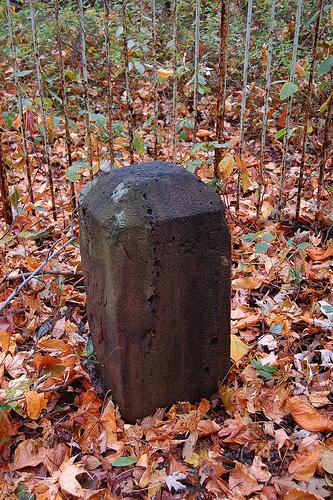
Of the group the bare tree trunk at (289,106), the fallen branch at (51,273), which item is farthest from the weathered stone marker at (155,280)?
the bare tree trunk at (289,106)

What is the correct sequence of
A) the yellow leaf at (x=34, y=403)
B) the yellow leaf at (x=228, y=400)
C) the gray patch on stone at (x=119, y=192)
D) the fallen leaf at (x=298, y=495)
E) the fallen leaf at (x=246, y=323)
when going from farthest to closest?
the fallen leaf at (x=246, y=323) → the yellow leaf at (x=228, y=400) → the yellow leaf at (x=34, y=403) → the gray patch on stone at (x=119, y=192) → the fallen leaf at (x=298, y=495)

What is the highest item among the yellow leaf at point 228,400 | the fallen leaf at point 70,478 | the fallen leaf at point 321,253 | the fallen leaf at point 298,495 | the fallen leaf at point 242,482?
the fallen leaf at point 298,495

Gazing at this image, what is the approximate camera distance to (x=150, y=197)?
1696 millimetres

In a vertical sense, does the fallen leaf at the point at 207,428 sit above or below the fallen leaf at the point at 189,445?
below

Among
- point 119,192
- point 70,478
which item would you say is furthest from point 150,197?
point 70,478

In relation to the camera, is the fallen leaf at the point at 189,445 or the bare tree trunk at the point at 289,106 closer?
the fallen leaf at the point at 189,445

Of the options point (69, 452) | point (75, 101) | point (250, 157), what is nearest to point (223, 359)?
point (69, 452)

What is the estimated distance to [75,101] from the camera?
5336mm

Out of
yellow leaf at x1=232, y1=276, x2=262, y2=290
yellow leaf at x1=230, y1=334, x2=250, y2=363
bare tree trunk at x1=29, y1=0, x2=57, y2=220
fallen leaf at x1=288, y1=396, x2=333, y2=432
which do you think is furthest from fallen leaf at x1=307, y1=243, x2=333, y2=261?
bare tree trunk at x1=29, y1=0, x2=57, y2=220

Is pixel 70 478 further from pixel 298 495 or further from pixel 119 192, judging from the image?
pixel 119 192

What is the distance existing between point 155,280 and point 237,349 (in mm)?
660

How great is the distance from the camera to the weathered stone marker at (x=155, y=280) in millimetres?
1673

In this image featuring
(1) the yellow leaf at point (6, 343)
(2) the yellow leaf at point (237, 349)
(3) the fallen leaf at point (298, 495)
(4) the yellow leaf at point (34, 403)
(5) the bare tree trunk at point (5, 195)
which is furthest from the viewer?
(5) the bare tree trunk at point (5, 195)

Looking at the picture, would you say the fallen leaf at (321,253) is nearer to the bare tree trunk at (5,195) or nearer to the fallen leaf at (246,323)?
the fallen leaf at (246,323)
